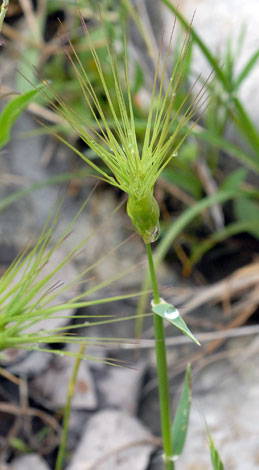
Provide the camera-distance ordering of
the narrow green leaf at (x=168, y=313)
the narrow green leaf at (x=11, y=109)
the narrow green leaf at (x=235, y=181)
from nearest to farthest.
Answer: the narrow green leaf at (x=168, y=313), the narrow green leaf at (x=11, y=109), the narrow green leaf at (x=235, y=181)

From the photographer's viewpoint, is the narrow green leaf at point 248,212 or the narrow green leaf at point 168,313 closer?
the narrow green leaf at point 168,313

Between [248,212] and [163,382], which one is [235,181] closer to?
[248,212]

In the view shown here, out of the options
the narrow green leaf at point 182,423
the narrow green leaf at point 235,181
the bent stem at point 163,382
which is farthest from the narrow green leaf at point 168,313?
the narrow green leaf at point 235,181

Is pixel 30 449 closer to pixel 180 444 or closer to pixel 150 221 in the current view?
pixel 180 444

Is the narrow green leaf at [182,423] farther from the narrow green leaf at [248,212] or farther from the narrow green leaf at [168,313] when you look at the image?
the narrow green leaf at [248,212]

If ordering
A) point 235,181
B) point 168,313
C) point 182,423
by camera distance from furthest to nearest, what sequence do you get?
point 235,181 < point 182,423 < point 168,313

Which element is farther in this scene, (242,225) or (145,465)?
(242,225)

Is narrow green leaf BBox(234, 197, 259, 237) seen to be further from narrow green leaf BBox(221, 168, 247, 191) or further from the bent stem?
the bent stem

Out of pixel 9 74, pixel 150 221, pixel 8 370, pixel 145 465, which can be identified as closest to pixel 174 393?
pixel 145 465

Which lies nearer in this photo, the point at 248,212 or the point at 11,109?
the point at 11,109

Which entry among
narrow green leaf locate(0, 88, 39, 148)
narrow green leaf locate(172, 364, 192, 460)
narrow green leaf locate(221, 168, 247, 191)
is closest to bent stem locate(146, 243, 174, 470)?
narrow green leaf locate(172, 364, 192, 460)

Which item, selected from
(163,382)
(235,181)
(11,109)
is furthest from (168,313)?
(235,181)
